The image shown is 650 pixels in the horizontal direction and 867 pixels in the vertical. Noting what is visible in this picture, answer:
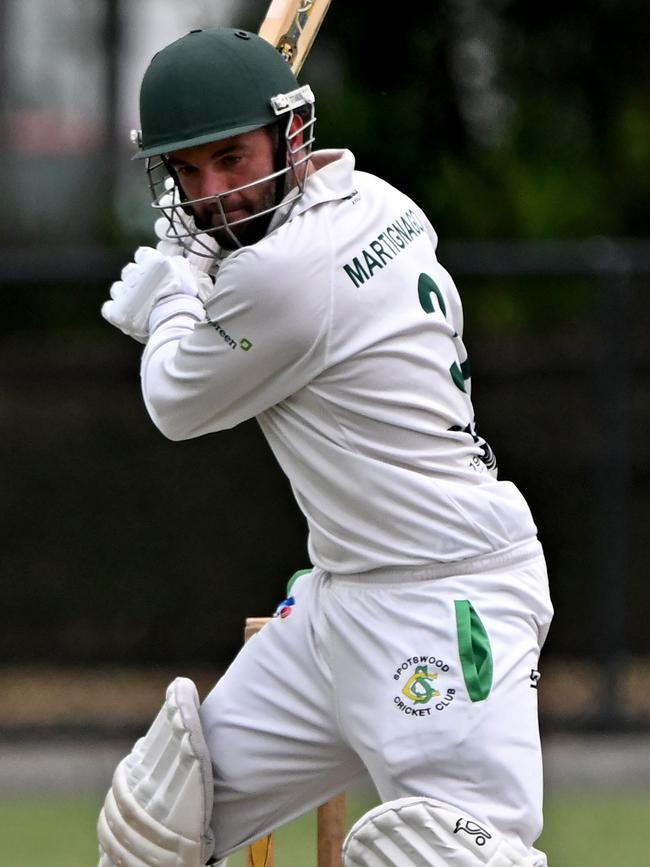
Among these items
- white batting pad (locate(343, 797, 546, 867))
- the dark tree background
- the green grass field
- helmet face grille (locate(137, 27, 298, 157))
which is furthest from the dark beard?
the dark tree background

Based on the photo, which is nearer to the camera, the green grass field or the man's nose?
the man's nose

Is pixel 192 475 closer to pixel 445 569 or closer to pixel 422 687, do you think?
pixel 445 569

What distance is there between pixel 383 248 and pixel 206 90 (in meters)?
0.47

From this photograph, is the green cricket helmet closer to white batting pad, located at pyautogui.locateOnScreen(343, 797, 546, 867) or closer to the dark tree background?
white batting pad, located at pyautogui.locateOnScreen(343, 797, 546, 867)

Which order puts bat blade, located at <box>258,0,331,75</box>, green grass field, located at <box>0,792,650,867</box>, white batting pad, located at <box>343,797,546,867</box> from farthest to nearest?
green grass field, located at <box>0,792,650,867</box>
bat blade, located at <box>258,0,331,75</box>
white batting pad, located at <box>343,797,546,867</box>

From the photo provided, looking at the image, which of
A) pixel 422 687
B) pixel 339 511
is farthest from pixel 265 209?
pixel 422 687

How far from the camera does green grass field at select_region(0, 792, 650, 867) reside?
20.0 feet

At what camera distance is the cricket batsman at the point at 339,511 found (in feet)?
11.4

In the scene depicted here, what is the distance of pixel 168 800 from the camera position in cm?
372

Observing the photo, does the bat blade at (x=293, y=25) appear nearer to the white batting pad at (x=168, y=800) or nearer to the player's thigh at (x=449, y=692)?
the player's thigh at (x=449, y=692)

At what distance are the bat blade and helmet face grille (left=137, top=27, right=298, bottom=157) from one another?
2.02ft

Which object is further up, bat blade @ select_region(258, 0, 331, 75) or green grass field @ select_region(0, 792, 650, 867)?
bat blade @ select_region(258, 0, 331, 75)

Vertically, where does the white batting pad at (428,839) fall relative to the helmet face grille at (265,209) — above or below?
below

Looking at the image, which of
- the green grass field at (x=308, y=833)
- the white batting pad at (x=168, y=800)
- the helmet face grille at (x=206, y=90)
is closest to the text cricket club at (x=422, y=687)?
the white batting pad at (x=168, y=800)
